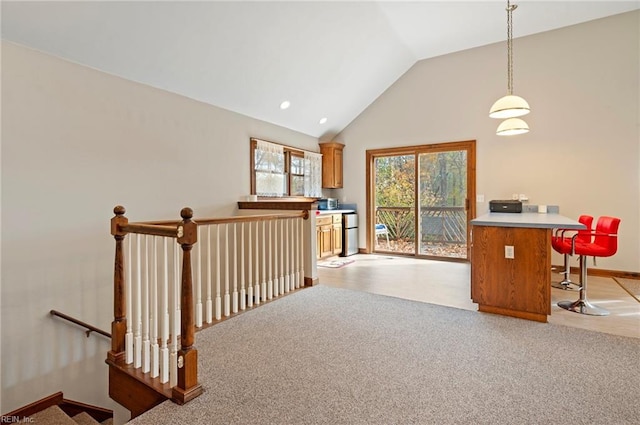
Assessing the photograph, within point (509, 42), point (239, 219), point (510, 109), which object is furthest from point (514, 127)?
point (239, 219)

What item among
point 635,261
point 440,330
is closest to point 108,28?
point 440,330

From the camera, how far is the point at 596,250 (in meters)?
3.31

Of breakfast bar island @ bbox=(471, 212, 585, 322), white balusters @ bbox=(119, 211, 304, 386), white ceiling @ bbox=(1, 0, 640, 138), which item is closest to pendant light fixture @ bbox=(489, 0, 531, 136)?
white ceiling @ bbox=(1, 0, 640, 138)

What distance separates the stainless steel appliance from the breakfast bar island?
351 cm

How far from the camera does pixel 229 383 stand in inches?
82.4

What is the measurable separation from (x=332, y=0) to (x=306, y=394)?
13.9ft

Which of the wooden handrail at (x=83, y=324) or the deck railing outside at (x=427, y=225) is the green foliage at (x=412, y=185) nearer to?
the deck railing outside at (x=427, y=225)

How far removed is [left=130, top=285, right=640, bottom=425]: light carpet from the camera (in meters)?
1.80

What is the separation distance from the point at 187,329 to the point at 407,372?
4.72 ft

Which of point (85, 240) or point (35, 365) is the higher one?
point (85, 240)

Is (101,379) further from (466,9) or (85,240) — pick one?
(466,9)

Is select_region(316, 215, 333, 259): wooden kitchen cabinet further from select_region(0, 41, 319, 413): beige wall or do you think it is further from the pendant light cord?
the pendant light cord

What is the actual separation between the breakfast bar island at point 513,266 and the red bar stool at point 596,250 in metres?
0.41

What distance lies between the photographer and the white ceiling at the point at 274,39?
10.1 ft
